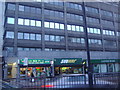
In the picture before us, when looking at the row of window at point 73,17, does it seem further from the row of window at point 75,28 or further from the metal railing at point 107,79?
the metal railing at point 107,79

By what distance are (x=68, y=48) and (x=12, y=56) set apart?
12259 millimetres

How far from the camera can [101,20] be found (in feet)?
128

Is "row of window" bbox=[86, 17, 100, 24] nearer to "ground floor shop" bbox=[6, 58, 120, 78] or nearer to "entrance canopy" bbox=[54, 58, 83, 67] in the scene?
"ground floor shop" bbox=[6, 58, 120, 78]

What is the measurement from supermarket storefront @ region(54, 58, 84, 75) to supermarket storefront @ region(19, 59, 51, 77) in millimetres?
1781

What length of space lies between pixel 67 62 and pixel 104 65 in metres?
9.60

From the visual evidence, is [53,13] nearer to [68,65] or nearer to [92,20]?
[92,20]

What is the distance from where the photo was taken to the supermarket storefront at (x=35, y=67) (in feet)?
84.6

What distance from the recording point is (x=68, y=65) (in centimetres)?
2902

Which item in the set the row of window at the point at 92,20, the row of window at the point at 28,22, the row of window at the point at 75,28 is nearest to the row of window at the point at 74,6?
the row of window at the point at 92,20

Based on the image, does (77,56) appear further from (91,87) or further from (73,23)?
(91,87)

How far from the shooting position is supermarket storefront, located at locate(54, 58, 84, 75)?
28125 millimetres

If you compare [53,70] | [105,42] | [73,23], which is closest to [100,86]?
[53,70]

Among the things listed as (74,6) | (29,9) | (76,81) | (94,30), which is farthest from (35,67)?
(76,81)

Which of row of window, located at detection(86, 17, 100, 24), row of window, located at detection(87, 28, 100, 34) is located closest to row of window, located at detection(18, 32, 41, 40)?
row of window, located at detection(87, 28, 100, 34)
